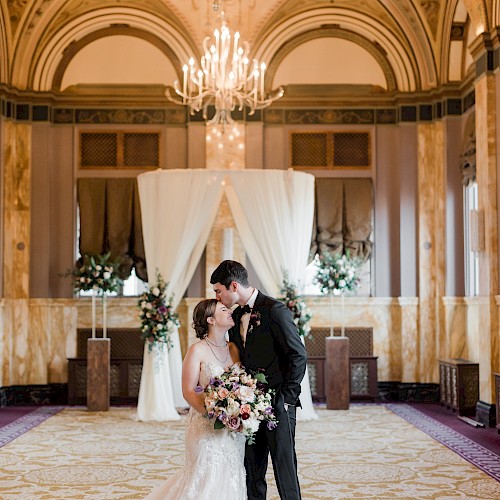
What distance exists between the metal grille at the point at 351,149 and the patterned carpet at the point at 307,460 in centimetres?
408

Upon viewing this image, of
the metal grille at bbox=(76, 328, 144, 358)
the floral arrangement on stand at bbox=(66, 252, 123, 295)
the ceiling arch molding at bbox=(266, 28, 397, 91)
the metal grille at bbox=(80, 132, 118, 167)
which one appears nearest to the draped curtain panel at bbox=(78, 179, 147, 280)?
the metal grille at bbox=(80, 132, 118, 167)

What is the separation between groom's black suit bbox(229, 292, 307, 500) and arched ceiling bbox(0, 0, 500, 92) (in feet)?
27.5

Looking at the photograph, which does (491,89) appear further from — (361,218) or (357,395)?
(357,395)

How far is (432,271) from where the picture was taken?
12.4 meters

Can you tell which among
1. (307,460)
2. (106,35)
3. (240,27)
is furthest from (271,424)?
(106,35)

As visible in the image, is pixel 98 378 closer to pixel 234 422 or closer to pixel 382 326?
pixel 382 326

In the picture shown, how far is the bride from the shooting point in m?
4.80

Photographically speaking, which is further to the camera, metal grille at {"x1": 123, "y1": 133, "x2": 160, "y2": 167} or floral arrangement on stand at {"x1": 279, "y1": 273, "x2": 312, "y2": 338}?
metal grille at {"x1": 123, "y1": 133, "x2": 160, "y2": 167}

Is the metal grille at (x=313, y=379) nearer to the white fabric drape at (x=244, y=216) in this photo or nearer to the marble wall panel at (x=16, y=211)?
the white fabric drape at (x=244, y=216)

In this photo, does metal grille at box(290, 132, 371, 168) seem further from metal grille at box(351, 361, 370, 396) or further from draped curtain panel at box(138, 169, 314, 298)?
metal grille at box(351, 361, 370, 396)

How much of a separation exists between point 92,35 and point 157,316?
4.96 m

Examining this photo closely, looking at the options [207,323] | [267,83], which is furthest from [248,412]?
[267,83]

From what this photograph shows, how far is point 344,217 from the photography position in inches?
501

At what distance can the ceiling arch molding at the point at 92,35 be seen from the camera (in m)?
12.6
